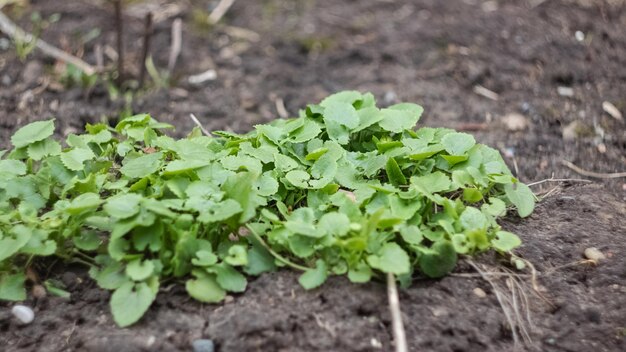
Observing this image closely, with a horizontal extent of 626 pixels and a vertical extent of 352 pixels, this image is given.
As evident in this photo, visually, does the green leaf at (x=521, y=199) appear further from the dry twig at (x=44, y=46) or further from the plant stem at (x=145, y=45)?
the dry twig at (x=44, y=46)

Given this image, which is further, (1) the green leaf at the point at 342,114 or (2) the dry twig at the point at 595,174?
(2) the dry twig at the point at 595,174

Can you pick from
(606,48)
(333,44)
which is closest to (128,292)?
(333,44)

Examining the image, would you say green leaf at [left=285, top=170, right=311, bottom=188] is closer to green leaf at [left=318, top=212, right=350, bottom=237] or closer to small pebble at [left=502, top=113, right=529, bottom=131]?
green leaf at [left=318, top=212, right=350, bottom=237]

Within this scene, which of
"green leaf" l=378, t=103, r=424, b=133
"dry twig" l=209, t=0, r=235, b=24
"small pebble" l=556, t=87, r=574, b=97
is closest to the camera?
"green leaf" l=378, t=103, r=424, b=133

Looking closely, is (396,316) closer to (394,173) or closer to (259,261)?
(259,261)

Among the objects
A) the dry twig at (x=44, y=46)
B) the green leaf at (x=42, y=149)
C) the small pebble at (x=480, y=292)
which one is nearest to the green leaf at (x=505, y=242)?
the small pebble at (x=480, y=292)

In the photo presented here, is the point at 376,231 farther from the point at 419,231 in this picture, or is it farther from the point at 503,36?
the point at 503,36

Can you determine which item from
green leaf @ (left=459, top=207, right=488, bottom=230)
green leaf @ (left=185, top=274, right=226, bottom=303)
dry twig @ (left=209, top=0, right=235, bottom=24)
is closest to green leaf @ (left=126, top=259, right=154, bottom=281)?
green leaf @ (left=185, top=274, right=226, bottom=303)
